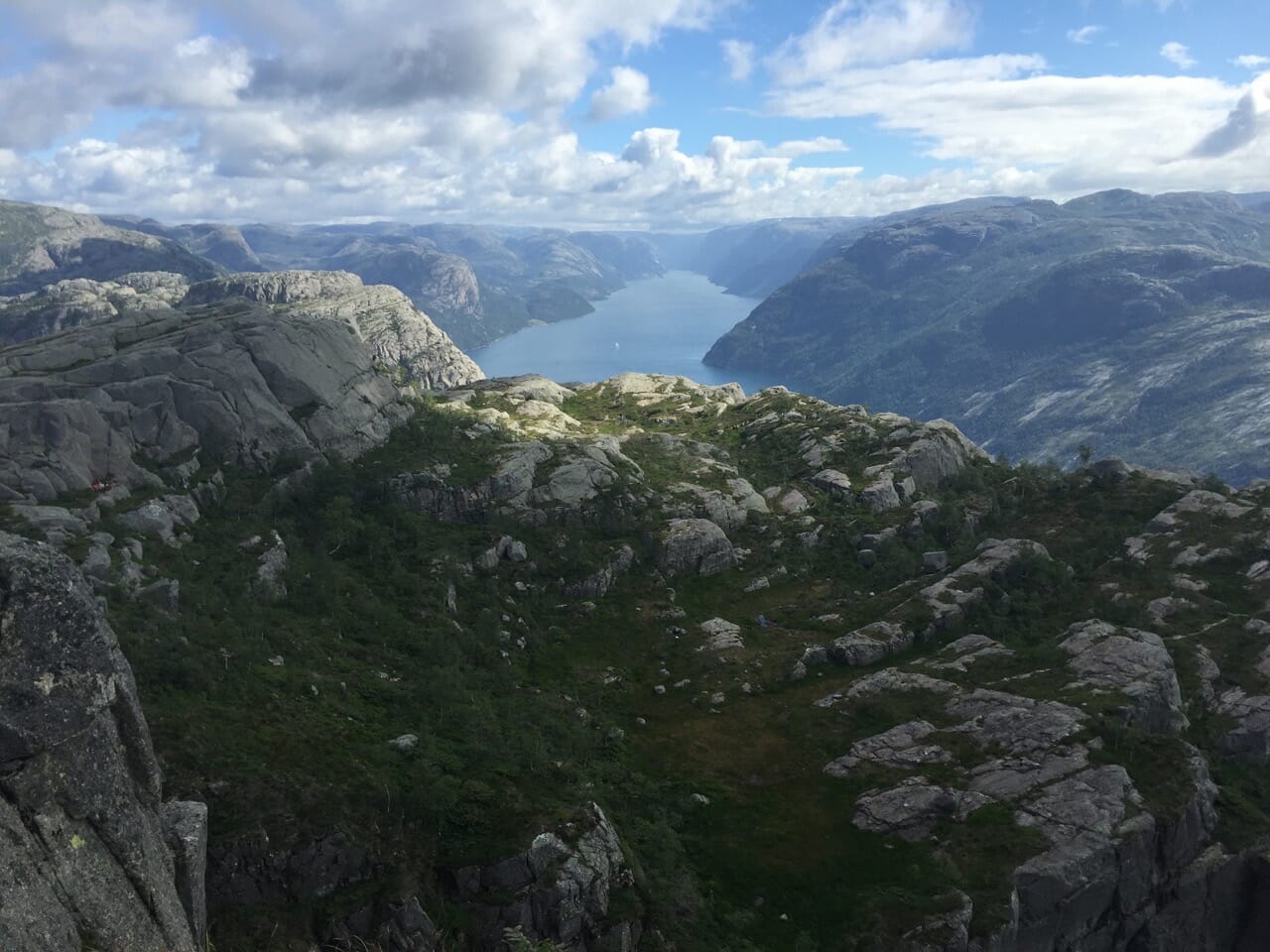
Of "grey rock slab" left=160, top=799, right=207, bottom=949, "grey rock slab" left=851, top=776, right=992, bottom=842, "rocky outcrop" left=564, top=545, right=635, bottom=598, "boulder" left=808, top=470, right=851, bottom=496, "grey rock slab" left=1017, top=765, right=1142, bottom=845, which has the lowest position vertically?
"grey rock slab" left=851, top=776, right=992, bottom=842

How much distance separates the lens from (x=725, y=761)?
66750 mm

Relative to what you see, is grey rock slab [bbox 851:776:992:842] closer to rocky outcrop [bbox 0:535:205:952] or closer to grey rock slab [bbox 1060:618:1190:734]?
grey rock slab [bbox 1060:618:1190:734]

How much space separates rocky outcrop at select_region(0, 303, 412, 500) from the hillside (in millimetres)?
527

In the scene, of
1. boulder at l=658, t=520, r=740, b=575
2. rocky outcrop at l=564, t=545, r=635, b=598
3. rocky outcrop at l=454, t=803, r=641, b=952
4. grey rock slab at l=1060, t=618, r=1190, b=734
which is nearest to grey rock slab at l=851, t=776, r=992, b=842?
grey rock slab at l=1060, t=618, r=1190, b=734

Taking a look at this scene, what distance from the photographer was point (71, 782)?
21719mm

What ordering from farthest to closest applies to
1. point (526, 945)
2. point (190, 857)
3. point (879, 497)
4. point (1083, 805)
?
point (879, 497)
point (1083, 805)
point (190, 857)
point (526, 945)

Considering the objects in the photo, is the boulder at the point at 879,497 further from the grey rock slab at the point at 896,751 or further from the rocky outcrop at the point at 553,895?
the rocky outcrop at the point at 553,895

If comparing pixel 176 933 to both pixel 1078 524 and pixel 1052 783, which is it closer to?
pixel 1052 783

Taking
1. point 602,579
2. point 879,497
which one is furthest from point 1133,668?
point 879,497

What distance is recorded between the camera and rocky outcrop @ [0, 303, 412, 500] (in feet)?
256

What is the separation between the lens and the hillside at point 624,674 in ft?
134

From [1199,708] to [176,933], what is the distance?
78066 millimetres

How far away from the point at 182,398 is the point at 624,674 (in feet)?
215

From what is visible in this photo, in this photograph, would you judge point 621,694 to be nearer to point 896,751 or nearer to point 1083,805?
point 896,751
